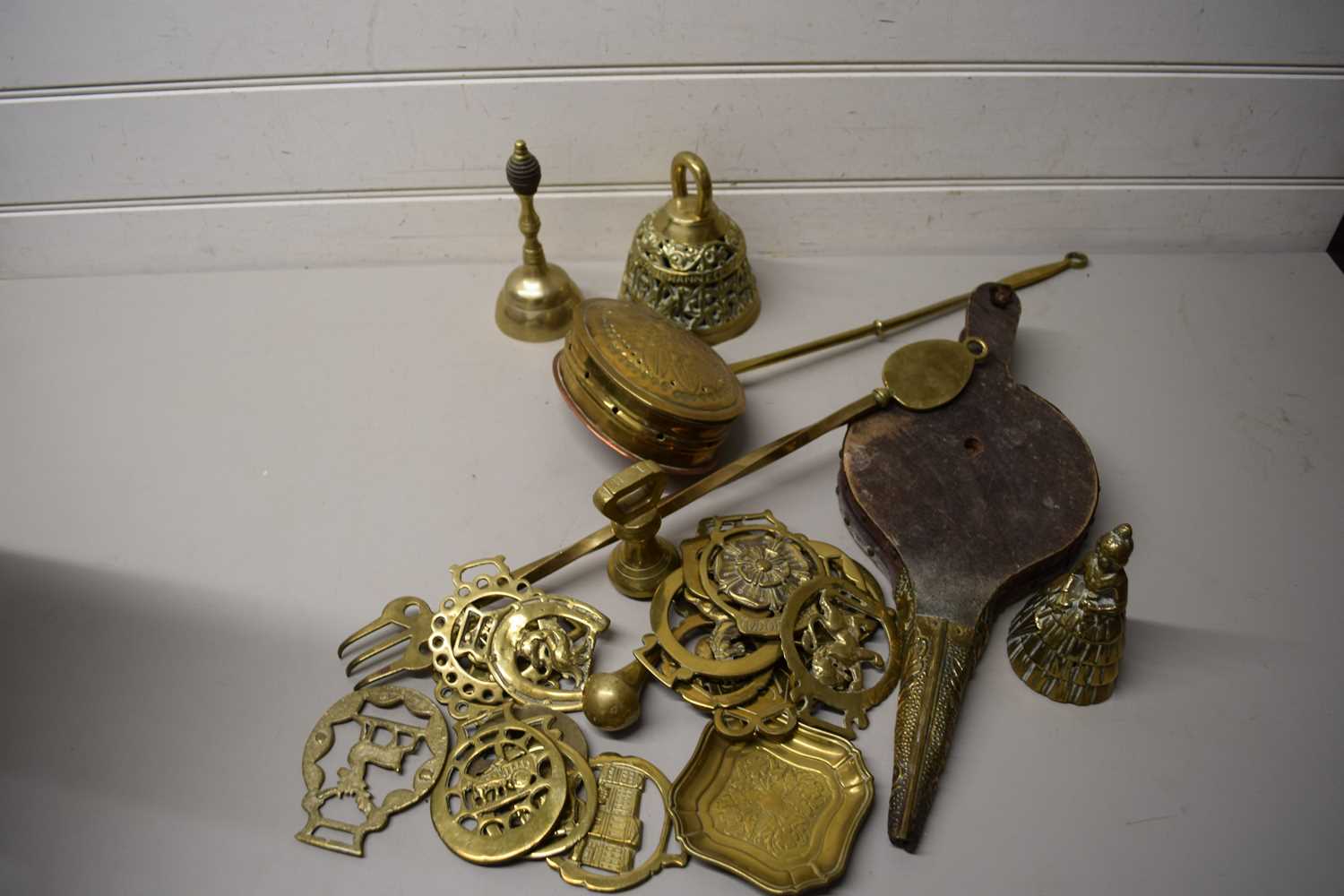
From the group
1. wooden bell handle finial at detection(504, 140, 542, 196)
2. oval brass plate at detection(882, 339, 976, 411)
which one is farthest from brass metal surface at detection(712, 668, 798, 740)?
wooden bell handle finial at detection(504, 140, 542, 196)

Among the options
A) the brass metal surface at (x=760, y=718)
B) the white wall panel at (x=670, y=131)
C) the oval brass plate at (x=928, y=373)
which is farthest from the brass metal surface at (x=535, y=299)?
the brass metal surface at (x=760, y=718)

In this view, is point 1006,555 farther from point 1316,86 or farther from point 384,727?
point 1316,86

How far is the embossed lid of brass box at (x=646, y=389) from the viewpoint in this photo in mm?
1651

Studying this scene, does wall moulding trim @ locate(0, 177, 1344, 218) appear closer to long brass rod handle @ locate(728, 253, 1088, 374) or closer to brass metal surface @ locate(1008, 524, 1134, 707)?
long brass rod handle @ locate(728, 253, 1088, 374)

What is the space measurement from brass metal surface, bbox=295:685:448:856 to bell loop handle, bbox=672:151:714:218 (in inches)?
38.0

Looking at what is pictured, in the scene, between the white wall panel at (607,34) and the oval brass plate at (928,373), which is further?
the white wall panel at (607,34)

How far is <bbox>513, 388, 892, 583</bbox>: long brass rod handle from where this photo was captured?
A: 1604mm

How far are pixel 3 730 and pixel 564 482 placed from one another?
88 cm

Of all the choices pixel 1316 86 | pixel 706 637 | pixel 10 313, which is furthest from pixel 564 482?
pixel 1316 86

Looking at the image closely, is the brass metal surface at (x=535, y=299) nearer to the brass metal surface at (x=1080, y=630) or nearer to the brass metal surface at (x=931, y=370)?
the brass metal surface at (x=931, y=370)

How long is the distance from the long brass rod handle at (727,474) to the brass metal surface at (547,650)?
60mm

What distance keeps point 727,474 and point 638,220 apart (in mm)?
736

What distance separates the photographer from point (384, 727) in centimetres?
147

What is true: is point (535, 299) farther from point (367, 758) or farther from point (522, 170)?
point (367, 758)
